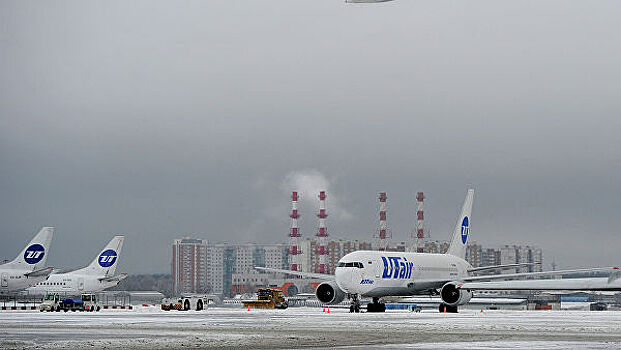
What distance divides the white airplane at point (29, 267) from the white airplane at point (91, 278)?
458 centimetres

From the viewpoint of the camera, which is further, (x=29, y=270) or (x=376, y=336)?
(x=29, y=270)

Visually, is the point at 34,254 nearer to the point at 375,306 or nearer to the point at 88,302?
the point at 88,302

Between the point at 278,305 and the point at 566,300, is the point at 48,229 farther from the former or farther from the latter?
the point at 566,300

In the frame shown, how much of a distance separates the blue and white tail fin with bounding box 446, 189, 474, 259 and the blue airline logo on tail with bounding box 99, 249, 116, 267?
118ft

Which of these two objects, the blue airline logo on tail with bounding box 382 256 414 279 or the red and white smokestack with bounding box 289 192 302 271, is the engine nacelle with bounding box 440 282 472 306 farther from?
the red and white smokestack with bounding box 289 192 302 271

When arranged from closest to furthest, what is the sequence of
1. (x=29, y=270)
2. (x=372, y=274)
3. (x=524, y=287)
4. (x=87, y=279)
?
(x=524, y=287) → (x=372, y=274) → (x=29, y=270) → (x=87, y=279)

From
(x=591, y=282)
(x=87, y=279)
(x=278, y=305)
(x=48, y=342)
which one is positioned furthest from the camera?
(x=87, y=279)

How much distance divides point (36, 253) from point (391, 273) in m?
40.3

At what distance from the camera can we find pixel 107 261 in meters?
91.6

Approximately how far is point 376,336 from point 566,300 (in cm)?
11415

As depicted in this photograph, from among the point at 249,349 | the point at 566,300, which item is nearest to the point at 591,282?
the point at 249,349

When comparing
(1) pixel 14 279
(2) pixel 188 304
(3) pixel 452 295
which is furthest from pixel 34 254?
(3) pixel 452 295

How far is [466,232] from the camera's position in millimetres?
74312

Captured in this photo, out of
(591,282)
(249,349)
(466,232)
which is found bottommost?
(249,349)
